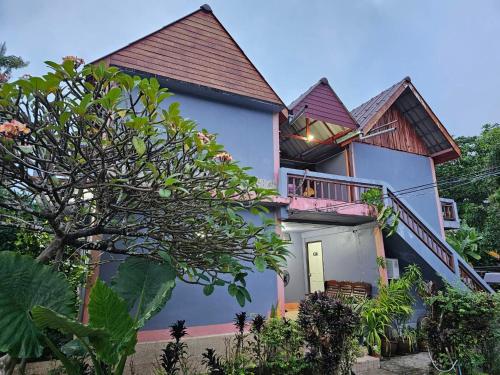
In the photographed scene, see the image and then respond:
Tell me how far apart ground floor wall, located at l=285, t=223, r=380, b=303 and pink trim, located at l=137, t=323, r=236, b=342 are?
6.88ft

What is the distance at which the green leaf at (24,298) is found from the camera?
107 inches

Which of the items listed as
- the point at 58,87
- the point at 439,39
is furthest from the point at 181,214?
the point at 439,39

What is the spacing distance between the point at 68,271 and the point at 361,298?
6.29 m

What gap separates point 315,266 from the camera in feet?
37.3

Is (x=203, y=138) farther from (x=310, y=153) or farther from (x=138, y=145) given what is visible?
(x=310, y=153)

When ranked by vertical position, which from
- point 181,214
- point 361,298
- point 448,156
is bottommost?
point 361,298

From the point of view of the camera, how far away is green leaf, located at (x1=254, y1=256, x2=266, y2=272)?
3.37 meters

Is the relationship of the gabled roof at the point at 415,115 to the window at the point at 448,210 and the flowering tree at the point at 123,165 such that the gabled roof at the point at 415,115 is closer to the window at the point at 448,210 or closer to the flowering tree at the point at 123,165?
the window at the point at 448,210

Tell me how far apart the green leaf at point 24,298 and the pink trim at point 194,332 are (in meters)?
2.81

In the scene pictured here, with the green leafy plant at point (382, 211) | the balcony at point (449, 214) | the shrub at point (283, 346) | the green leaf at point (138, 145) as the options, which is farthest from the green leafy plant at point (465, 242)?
the green leaf at point (138, 145)

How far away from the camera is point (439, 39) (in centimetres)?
4694

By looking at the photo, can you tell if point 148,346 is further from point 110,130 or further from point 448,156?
point 448,156

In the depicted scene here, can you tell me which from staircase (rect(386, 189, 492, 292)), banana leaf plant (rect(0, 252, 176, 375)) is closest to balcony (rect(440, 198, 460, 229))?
staircase (rect(386, 189, 492, 292))

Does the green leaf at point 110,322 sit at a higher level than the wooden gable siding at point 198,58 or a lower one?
lower
